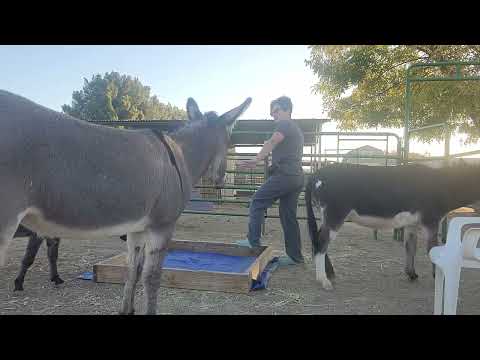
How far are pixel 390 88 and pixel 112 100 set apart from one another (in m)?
27.9

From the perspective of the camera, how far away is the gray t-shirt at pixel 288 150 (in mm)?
4391

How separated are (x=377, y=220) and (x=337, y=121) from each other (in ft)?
32.8

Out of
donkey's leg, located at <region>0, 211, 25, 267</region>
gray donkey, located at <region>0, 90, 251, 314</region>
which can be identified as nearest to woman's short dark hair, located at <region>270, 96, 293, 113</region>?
gray donkey, located at <region>0, 90, 251, 314</region>

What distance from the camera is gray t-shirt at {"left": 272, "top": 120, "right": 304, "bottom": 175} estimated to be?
4.39m

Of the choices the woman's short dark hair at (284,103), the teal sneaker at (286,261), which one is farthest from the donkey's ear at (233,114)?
the teal sneaker at (286,261)

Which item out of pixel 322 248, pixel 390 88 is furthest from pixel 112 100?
pixel 322 248

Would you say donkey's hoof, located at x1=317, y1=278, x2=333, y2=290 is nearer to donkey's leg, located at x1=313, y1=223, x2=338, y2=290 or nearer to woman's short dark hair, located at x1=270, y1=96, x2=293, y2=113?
donkey's leg, located at x1=313, y1=223, x2=338, y2=290

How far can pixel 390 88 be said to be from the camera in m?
12.1

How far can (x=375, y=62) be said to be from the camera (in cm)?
1170

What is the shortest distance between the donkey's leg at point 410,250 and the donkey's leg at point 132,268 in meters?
3.23

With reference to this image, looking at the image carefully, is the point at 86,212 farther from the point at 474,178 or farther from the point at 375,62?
the point at 375,62

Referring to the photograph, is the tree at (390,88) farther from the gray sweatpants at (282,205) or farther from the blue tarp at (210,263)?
the blue tarp at (210,263)

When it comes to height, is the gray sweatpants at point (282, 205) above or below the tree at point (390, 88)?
below
